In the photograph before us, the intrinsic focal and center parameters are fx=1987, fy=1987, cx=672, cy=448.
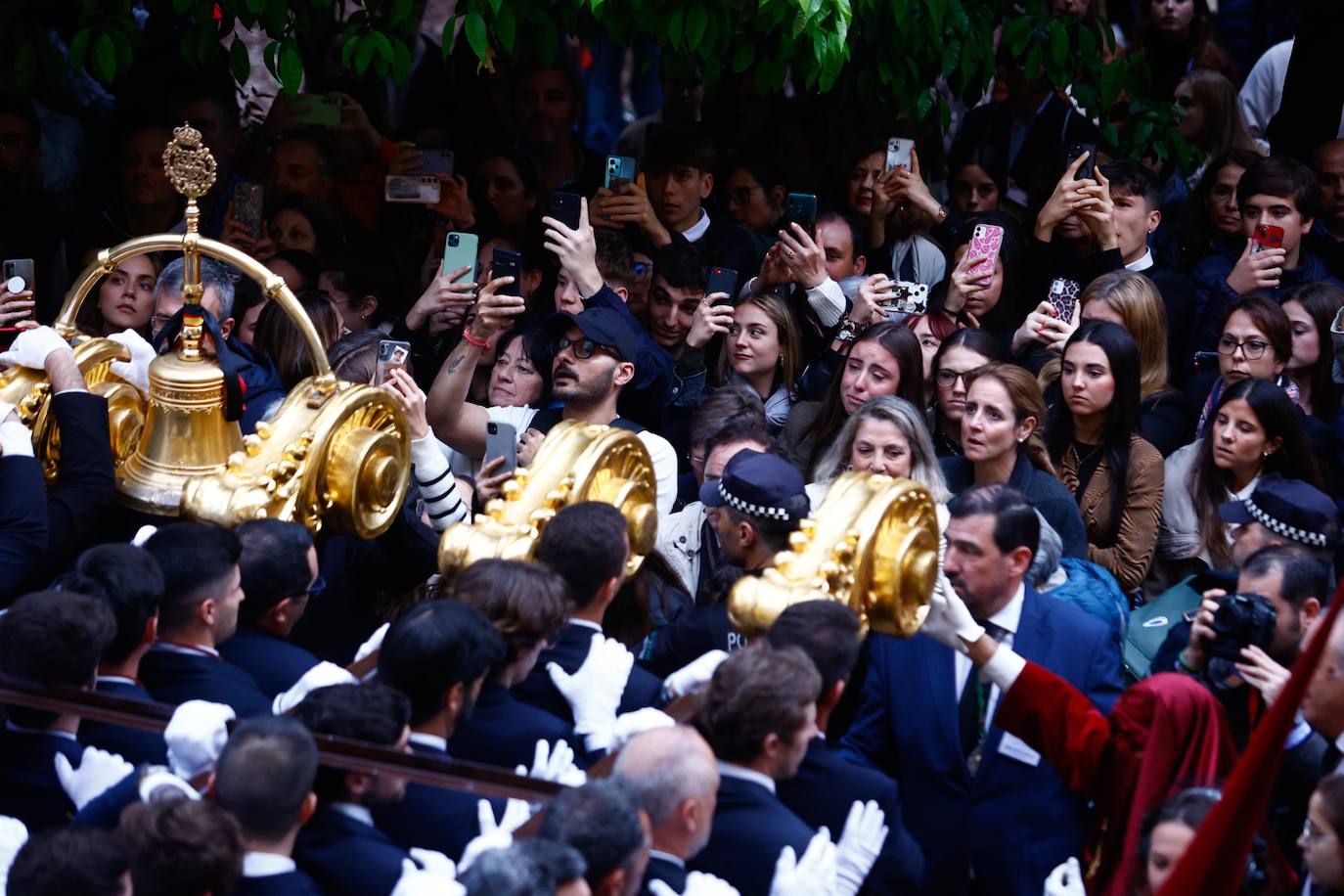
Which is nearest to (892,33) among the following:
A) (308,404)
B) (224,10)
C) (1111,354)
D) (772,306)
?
(772,306)

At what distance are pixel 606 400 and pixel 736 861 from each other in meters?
2.62

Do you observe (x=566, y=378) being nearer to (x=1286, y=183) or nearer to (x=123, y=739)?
(x=123, y=739)

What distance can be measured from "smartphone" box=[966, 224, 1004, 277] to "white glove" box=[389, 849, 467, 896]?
13.4 ft

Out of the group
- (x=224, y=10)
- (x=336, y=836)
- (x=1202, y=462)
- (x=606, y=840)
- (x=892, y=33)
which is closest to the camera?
(x=606, y=840)

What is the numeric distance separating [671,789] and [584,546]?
3.35ft

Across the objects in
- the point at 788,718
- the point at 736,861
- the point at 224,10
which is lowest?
the point at 736,861

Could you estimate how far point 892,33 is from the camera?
723cm

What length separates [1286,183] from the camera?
736 cm

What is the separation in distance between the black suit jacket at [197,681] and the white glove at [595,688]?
0.70m

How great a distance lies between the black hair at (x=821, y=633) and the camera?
430 centimetres

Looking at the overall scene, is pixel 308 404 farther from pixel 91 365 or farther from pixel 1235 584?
pixel 1235 584

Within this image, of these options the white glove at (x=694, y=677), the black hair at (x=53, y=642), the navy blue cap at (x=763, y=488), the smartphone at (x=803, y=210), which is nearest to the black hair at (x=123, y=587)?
the black hair at (x=53, y=642)

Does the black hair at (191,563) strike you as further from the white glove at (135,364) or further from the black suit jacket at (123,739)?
the white glove at (135,364)

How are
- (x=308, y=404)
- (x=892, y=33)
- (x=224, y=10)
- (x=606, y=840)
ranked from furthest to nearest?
(x=892, y=33), (x=224, y=10), (x=308, y=404), (x=606, y=840)
